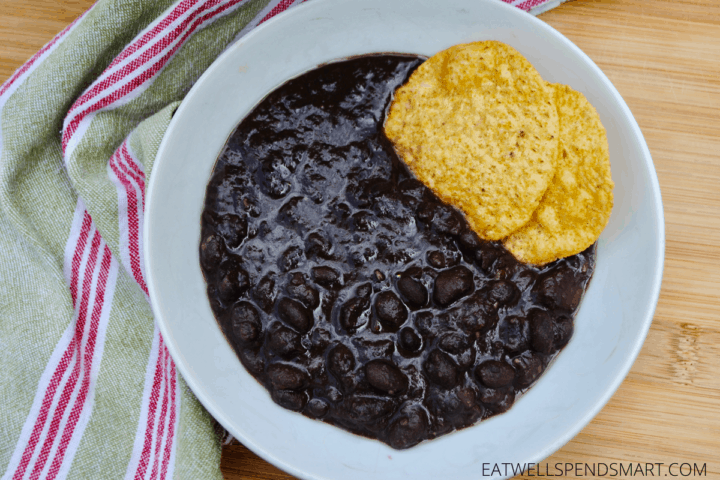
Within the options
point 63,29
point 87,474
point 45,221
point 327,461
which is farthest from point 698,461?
point 63,29

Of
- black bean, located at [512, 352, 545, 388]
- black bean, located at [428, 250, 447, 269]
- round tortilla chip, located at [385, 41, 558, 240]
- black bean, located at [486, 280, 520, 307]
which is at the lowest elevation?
black bean, located at [512, 352, 545, 388]

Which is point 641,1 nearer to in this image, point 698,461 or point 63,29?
point 698,461

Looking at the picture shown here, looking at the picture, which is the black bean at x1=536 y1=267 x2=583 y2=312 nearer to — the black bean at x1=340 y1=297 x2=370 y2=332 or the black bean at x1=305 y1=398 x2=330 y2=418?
the black bean at x1=340 y1=297 x2=370 y2=332

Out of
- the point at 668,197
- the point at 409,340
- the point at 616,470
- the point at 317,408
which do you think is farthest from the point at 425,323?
the point at 668,197

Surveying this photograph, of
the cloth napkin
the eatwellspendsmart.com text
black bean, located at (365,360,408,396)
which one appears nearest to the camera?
black bean, located at (365,360,408,396)

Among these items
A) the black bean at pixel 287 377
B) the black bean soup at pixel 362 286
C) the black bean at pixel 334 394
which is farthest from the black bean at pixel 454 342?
the black bean at pixel 287 377

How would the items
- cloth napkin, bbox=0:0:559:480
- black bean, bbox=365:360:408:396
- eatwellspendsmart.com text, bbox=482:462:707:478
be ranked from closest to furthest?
1. black bean, bbox=365:360:408:396
2. cloth napkin, bbox=0:0:559:480
3. eatwellspendsmart.com text, bbox=482:462:707:478

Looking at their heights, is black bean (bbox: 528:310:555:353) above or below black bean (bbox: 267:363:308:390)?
above

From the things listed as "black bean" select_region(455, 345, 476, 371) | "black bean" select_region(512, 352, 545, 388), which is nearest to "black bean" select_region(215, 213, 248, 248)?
"black bean" select_region(455, 345, 476, 371)
